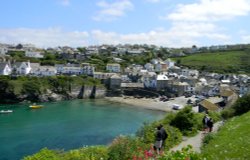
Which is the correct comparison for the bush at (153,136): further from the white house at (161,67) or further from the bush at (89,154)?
the white house at (161,67)

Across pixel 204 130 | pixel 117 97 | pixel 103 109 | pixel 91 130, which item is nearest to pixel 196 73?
pixel 117 97

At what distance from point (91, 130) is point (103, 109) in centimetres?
2293

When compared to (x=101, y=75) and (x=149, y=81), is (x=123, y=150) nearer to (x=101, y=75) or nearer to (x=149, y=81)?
(x=101, y=75)

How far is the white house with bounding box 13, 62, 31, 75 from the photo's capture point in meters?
106

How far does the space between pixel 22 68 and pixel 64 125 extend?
57116mm

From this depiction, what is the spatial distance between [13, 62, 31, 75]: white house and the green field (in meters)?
63.6

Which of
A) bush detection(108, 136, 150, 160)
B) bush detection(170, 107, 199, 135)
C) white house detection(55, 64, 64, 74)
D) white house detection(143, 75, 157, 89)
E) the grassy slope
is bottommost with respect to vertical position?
white house detection(143, 75, 157, 89)

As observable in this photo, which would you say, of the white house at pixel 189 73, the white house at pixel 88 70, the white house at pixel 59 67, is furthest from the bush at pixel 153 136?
the white house at pixel 189 73

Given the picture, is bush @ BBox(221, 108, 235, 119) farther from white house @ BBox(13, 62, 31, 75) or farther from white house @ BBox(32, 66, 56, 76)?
white house @ BBox(13, 62, 31, 75)

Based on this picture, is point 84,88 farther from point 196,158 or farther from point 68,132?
point 196,158

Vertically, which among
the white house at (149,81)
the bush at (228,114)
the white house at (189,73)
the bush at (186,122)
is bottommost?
the white house at (149,81)

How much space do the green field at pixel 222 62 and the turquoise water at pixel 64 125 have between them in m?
67.1

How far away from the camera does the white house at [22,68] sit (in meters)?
106

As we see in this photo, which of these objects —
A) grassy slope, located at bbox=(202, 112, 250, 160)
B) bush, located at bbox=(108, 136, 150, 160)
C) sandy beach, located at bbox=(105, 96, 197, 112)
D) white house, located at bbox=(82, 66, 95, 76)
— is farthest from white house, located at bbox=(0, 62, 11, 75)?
bush, located at bbox=(108, 136, 150, 160)
